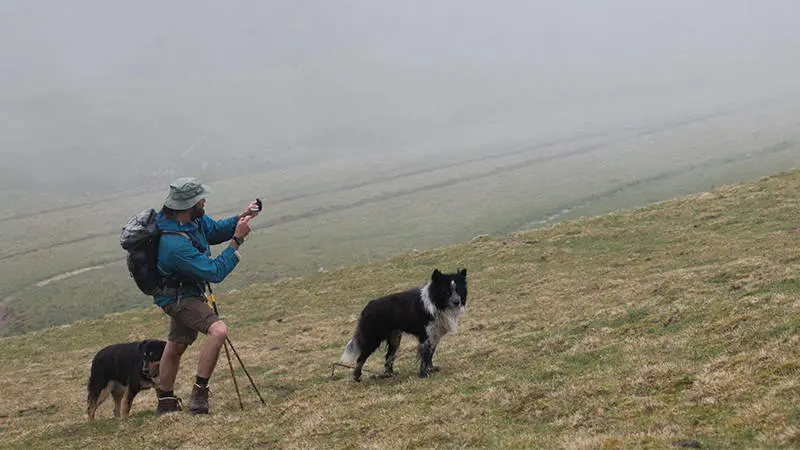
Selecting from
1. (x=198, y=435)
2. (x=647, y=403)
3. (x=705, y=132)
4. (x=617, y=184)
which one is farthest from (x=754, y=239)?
(x=705, y=132)

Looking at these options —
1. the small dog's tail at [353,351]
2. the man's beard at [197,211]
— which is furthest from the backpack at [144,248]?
the small dog's tail at [353,351]

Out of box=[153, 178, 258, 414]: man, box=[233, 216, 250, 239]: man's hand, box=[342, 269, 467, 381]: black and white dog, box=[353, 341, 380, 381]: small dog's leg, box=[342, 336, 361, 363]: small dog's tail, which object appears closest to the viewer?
box=[153, 178, 258, 414]: man

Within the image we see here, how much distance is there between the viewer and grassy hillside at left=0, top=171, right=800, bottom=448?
9219 millimetres

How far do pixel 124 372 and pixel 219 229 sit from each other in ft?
13.2

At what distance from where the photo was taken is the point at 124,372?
48.2 ft

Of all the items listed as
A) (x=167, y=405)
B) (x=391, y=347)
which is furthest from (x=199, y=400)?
(x=391, y=347)

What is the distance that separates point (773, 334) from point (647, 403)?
140 inches

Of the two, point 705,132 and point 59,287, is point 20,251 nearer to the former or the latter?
point 59,287

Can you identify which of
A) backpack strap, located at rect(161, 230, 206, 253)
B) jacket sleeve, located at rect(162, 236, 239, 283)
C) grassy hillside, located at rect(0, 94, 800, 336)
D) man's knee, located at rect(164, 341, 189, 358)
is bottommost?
grassy hillside, located at rect(0, 94, 800, 336)

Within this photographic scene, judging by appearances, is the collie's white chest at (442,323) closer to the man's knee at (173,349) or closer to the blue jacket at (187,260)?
the blue jacket at (187,260)

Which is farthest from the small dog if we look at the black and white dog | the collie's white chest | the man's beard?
the collie's white chest

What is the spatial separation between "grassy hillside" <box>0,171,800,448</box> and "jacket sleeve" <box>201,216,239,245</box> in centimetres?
368

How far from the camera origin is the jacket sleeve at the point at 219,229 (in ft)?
45.1

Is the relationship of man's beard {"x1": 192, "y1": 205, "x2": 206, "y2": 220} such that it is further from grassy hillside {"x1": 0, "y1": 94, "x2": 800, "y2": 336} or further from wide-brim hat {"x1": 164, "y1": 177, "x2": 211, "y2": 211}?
grassy hillside {"x1": 0, "y1": 94, "x2": 800, "y2": 336}
